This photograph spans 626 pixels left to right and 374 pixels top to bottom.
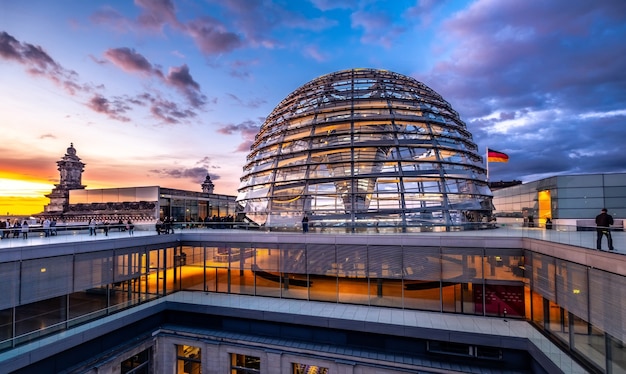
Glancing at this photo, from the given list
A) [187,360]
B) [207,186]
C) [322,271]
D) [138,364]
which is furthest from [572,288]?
[207,186]

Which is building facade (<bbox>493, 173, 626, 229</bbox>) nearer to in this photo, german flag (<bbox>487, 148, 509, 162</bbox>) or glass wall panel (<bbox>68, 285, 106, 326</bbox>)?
german flag (<bbox>487, 148, 509, 162</bbox>)

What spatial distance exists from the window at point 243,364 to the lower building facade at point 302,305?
0.21 ft

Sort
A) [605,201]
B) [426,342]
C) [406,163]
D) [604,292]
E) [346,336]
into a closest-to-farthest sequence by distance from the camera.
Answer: [604,292]
[426,342]
[346,336]
[406,163]
[605,201]

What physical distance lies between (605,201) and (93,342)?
45486mm

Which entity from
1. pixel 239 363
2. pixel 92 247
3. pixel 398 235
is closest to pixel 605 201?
pixel 398 235

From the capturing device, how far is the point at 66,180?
223ft

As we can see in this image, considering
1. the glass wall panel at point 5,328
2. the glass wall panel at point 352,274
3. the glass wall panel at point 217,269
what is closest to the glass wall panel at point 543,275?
the glass wall panel at point 352,274

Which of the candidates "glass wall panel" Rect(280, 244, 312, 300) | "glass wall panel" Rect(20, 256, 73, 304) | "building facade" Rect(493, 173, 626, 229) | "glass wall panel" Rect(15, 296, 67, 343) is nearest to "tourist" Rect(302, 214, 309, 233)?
"glass wall panel" Rect(280, 244, 312, 300)

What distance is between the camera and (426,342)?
1627 centimetres

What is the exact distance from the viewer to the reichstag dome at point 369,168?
2244 cm

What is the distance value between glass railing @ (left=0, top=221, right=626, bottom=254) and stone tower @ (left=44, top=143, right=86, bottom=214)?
5286 cm

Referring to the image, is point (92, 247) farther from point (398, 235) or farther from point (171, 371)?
point (398, 235)

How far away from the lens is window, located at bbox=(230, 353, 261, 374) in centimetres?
1856

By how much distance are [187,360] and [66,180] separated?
67.0m
